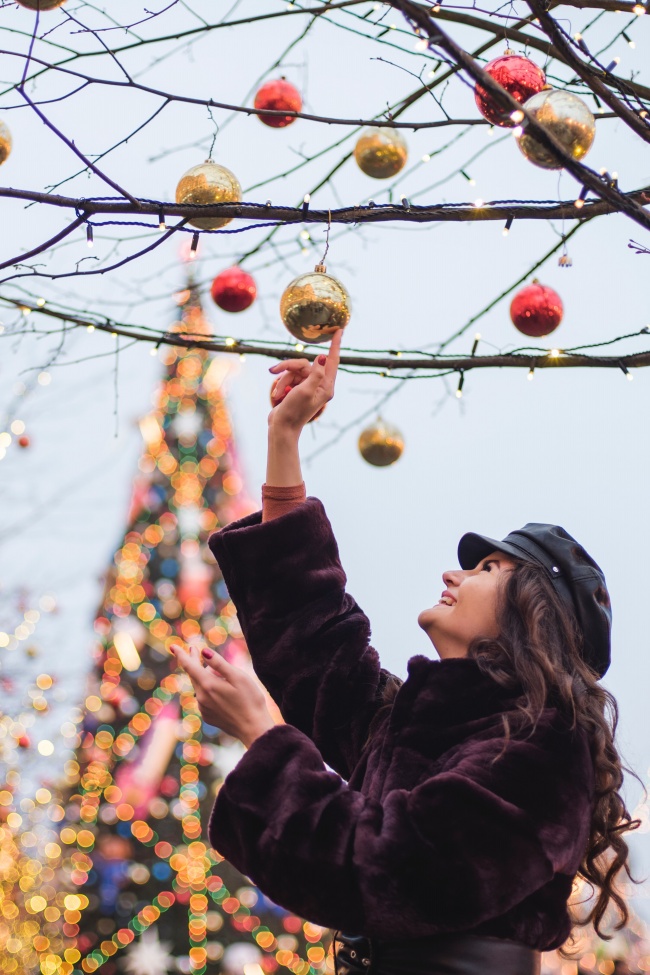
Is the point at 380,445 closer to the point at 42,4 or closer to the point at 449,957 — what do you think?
the point at 42,4

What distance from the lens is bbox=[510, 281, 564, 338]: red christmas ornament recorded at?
115 inches

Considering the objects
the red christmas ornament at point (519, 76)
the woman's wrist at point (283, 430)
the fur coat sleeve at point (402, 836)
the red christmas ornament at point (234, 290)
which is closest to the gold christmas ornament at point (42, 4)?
the red christmas ornament at point (234, 290)

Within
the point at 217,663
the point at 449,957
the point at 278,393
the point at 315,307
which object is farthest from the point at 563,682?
the point at 315,307

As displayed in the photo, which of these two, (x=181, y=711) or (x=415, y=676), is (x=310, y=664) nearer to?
(x=415, y=676)

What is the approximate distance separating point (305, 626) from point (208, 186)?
115 cm

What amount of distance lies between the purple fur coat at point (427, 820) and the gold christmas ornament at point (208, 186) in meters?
1.30

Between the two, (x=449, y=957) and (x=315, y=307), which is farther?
(x=315, y=307)

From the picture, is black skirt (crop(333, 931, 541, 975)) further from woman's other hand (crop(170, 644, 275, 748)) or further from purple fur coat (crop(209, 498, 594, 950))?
woman's other hand (crop(170, 644, 275, 748))

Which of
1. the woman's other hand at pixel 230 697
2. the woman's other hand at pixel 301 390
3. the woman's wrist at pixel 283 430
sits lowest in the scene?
the woman's other hand at pixel 230 697

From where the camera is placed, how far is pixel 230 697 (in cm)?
187

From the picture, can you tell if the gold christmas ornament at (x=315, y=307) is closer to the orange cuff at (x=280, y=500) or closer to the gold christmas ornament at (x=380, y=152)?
the orange cuff at (x=280, y=500)

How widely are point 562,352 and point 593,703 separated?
112 cm

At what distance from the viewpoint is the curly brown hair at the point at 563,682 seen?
1.95m

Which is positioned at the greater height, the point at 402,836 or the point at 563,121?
the point at 563,121
